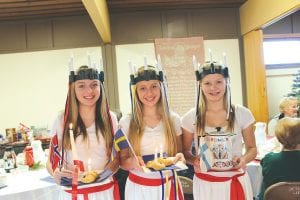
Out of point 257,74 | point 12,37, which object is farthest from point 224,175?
point 12,37

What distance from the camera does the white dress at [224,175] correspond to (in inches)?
66.3

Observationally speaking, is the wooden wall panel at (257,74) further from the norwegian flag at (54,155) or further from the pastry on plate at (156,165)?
the norwegian flag at (54,155)

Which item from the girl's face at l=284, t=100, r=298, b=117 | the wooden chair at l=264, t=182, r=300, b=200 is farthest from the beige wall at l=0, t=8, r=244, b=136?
the wooden chair at l=264, t=182, r=300, b=200

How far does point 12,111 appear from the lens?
16.9ft

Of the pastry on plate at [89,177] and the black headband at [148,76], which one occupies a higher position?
the black headband at [148,76]

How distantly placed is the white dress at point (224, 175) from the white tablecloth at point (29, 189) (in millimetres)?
918

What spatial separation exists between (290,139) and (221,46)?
3.61 meters

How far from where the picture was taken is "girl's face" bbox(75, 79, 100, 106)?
1.69m

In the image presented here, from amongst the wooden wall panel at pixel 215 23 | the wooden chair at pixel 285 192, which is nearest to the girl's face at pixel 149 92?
→ the wooden chair at pixel 285 192

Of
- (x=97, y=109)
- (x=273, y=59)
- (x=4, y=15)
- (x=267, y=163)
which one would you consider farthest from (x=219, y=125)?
(x=273, y=59)

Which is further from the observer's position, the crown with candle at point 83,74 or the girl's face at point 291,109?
the girl's face at point 291,109

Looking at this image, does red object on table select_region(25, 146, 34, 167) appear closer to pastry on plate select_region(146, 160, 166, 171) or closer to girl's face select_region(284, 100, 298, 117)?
pastry on plate select_region(146, 160, 166, 171)

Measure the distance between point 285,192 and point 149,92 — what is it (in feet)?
2.96

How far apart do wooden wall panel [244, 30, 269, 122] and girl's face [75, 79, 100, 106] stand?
3.83 metres
